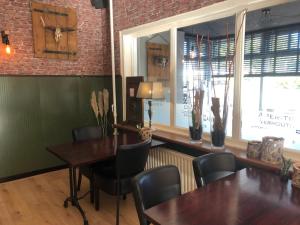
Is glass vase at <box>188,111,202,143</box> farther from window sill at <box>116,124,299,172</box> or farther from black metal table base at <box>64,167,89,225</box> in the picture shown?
black metal table base at <box>64,167,89,225</box>

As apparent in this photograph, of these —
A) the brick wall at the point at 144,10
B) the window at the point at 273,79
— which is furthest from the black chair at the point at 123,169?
the brick wall at the point at 144,10

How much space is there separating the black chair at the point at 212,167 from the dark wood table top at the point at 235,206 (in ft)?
0.44

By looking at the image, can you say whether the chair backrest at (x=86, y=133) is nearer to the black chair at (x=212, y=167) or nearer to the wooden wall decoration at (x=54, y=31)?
the wooden wall decoration at (x=54, y=31)

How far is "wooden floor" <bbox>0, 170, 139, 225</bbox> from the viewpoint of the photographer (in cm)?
263

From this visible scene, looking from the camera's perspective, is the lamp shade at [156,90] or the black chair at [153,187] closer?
the black chair at [153,187]

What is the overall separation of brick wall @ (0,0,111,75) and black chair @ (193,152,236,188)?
2.99 m

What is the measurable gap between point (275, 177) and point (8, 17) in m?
3.79

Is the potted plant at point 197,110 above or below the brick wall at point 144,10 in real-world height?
below

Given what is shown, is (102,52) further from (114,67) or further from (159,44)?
(159,44)

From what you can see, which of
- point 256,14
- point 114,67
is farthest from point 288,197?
point 114,67

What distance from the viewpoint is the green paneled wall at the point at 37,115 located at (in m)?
3.51

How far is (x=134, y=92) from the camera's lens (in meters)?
3.77

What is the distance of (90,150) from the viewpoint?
266 centimetres

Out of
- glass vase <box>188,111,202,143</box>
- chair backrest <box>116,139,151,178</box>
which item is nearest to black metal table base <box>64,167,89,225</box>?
chair backrest <box>116,139,151,178</box>
